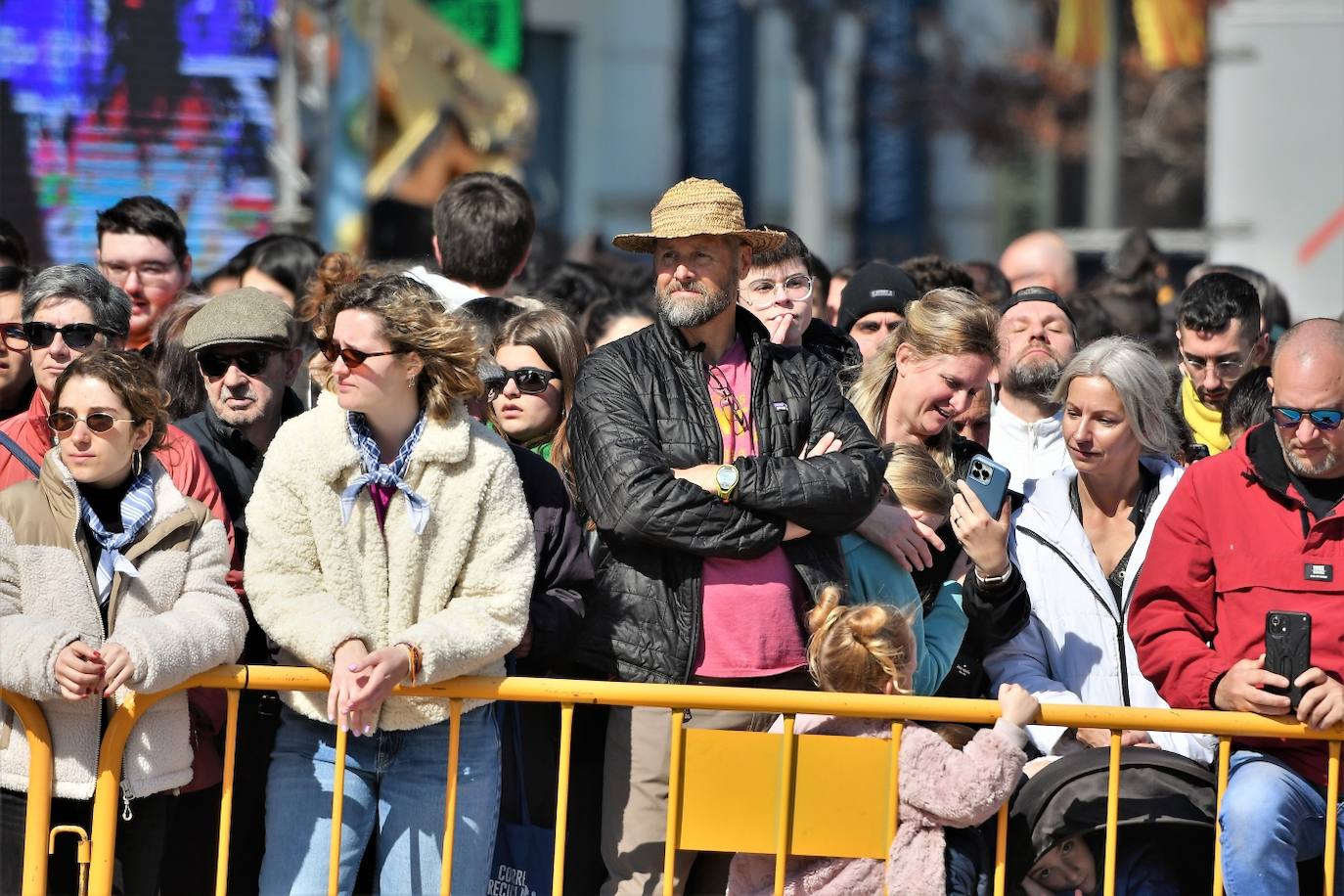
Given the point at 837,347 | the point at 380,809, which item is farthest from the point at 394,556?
the point at 837,347

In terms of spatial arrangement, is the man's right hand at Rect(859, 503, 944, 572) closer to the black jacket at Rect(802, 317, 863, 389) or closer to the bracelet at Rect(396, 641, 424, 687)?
the black jacket at Rect(802, 317, 863, 389)

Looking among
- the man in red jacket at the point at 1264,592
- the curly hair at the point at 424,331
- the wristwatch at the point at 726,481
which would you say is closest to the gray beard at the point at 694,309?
the wristwatch at the point at 726,481

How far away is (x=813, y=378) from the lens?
4.95m

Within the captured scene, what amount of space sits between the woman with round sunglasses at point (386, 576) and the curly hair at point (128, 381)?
11.4 inches

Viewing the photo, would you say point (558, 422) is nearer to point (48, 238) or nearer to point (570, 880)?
point (570, 880)

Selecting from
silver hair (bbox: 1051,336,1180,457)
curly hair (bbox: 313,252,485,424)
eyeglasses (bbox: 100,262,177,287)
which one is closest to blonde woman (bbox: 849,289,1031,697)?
silver hair (bbox: 1051,336,1180,457)

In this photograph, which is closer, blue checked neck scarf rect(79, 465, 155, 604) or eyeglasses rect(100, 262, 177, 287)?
blue checked neck scarf rect(79, 465, 155, 604)

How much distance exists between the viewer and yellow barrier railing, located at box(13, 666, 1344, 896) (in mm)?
4289

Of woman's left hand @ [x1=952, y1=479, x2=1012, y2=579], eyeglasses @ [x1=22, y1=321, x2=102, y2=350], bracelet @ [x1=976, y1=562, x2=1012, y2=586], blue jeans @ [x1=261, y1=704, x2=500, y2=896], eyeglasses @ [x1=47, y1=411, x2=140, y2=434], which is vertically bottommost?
blue jeans @ [x1=261, y1=704, x2=500, y2=896]

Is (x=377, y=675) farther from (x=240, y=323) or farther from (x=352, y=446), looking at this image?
(x=240, y=323)

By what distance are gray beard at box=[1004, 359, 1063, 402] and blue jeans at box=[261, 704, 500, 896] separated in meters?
2.40

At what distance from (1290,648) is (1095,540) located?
1.03 m

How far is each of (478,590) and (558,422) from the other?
3.54 feet

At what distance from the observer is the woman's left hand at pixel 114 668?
4.11 metres
